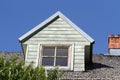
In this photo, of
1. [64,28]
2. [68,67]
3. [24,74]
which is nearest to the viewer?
[24,74]

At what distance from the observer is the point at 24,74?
10656mm

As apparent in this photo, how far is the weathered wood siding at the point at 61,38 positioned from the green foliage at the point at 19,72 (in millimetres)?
4454

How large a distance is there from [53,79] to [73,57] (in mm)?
4523

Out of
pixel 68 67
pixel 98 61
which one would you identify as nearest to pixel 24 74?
pixel 68 67

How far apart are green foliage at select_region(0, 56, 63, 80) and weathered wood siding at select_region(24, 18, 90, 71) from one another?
14.6 feet

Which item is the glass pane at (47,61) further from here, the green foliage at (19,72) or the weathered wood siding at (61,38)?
the green foliage at (19,72)

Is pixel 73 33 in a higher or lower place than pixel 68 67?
higher

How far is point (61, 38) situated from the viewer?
52.9ft

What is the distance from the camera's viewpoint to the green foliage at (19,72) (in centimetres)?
1055

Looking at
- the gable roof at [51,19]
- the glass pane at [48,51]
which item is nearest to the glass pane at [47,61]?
the glass pane at [48,51]

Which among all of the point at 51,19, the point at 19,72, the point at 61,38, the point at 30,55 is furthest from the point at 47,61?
the point at 19,72

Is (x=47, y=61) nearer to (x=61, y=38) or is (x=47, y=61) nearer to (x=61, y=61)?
(x=61, y=61)

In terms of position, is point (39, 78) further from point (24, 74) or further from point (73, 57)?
point (73, 57)

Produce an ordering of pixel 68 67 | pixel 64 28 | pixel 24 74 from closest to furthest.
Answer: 1. pixel 24 74
2. pixel 68 67
3. pixel 64 28
